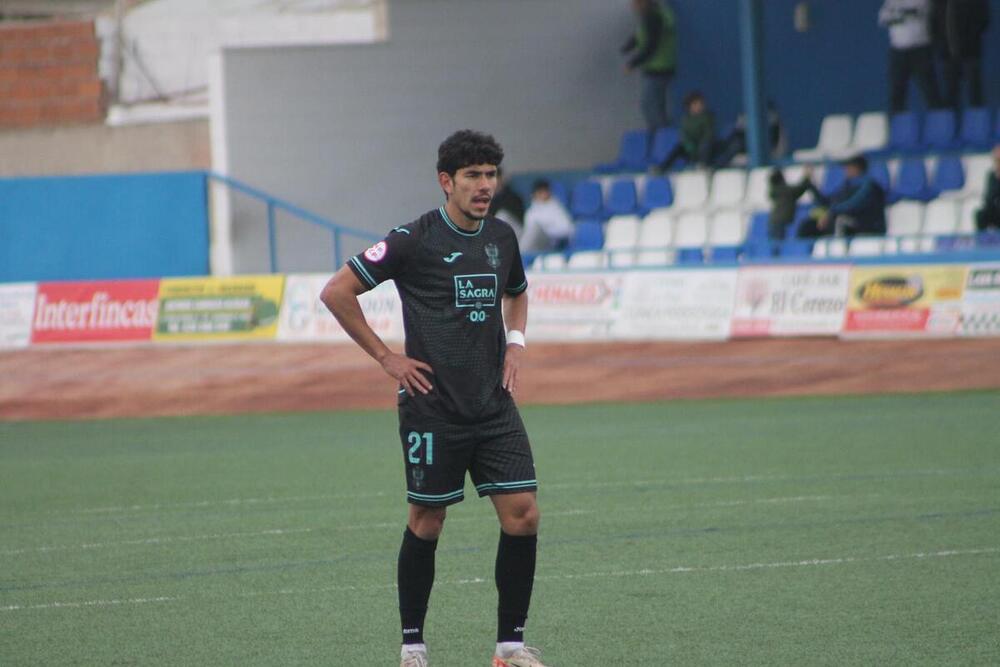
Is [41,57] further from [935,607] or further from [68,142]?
[935,607]

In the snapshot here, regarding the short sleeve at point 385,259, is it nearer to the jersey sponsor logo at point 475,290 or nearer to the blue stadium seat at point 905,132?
the jersey sponsor logo at point 475,290

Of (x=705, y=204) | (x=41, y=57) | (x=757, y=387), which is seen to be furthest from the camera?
(x=41, y=57)

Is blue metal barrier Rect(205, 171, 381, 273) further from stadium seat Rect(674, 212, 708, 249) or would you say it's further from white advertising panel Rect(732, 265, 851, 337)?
white advertising panel Rect(732, 265, 851, 337)

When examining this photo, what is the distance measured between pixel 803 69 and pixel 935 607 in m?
24.7

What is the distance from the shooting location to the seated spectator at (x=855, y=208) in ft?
73.9

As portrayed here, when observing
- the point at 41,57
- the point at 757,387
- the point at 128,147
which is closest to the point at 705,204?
the point at 757,387

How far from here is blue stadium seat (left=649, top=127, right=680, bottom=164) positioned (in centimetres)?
2922

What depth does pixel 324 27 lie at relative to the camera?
3244 cm

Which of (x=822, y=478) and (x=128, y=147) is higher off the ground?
(x=128, y=147)

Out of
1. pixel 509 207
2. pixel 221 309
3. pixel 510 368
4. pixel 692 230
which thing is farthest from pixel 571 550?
pixel 509 207

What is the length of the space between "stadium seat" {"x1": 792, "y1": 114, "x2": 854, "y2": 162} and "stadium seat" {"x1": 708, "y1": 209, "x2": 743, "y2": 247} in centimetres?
242

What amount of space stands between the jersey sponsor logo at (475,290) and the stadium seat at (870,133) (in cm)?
2130

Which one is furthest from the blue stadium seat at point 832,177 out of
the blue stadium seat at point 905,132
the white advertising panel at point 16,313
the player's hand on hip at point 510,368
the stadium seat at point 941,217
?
the player's hand on hip at point 510,368

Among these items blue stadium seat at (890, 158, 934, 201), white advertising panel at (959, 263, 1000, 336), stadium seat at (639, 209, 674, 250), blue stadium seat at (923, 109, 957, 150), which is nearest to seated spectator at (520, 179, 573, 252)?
stadium seat at (639, 209, 674, 250)
